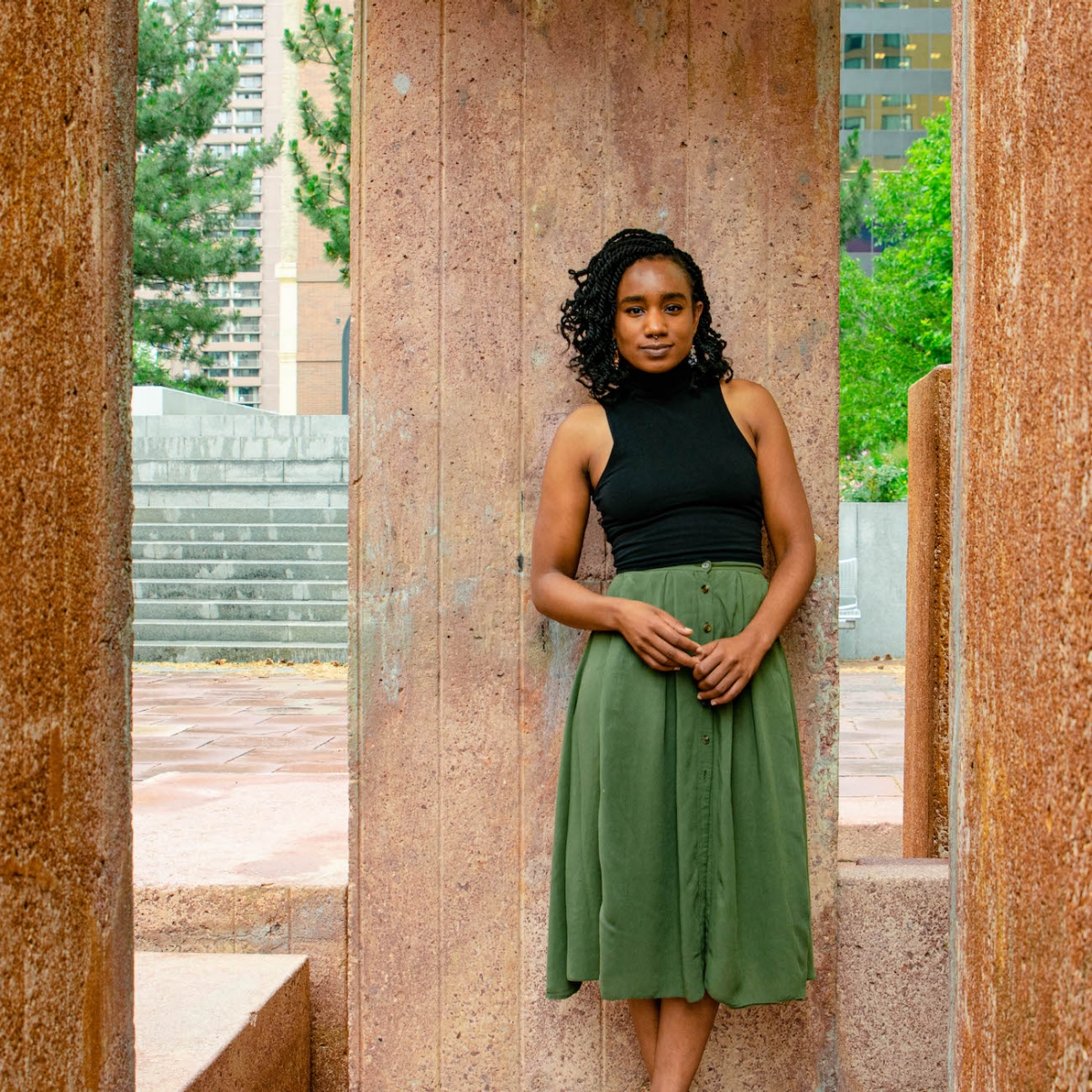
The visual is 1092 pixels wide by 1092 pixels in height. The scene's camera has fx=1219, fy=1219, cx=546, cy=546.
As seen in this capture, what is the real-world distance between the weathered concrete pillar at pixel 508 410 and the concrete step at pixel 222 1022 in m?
0.20

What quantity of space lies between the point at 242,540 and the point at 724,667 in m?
10.1

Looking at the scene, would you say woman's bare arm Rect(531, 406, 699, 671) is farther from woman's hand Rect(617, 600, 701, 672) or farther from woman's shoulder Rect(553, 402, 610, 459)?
woman's hand Rect(617, 600, 701, 672)

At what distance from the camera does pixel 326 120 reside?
15500 millimetres

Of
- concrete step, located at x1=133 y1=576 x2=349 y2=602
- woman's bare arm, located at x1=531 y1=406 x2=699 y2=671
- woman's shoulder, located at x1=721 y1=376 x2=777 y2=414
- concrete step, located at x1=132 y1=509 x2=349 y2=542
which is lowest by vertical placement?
concrete step, located at x1=133 y1=576 x2=349 y2=602

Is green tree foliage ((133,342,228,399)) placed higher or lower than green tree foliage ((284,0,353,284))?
lower

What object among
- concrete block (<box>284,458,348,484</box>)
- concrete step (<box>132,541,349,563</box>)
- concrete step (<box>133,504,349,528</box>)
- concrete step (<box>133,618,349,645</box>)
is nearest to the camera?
concrete step (<box>133,618,349,645</box>)

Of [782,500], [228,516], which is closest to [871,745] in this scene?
[782,500]

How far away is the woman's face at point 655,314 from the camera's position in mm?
2379

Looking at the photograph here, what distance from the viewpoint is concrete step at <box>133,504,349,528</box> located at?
11961 mm

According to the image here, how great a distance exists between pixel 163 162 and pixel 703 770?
56.1 feet

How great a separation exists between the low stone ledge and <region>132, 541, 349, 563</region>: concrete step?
8.32 meters

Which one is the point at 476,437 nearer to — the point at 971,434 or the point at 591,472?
the point at 591,472

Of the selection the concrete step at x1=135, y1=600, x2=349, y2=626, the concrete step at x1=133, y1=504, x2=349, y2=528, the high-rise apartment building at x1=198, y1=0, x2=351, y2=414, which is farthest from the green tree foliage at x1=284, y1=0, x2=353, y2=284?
the concrete step at x1=135, y1=600, x2=349, y2=626

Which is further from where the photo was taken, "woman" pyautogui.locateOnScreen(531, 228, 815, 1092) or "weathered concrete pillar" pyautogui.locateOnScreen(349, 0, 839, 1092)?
"weathered concrete pillar" pyautogui.locateOnScreen(349, 0, 839, 1092)
